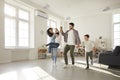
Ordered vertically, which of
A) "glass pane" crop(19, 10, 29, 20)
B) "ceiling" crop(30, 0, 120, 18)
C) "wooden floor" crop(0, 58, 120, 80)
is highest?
"ceiling" crop(30, 0, 120, 18)

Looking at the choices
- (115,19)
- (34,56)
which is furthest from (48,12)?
(115,19)

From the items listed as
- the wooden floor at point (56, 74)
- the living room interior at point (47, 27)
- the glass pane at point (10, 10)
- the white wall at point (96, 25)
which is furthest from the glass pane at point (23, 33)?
the white wall at point (96, 25)

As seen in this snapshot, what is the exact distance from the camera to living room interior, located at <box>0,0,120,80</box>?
5.57 m

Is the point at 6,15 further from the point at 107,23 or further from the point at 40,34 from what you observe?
the point at 107,23

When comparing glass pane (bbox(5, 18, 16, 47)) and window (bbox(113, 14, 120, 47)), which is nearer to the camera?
glass pane (bbox(5, 18, 16, 47))

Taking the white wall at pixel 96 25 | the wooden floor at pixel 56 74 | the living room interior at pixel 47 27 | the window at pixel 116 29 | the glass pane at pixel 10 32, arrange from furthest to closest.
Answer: the white wall at pixel 96 25 < the window at pixel 116 29 < the glass pane at pixel 10 32 < the living room interior at pixel 47 27 < the wooden floor at pixel 56 74

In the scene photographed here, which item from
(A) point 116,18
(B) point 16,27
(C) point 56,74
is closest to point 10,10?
(B) point 16,27

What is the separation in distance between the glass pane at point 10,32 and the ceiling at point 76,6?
5.44 ft

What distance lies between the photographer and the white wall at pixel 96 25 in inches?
394

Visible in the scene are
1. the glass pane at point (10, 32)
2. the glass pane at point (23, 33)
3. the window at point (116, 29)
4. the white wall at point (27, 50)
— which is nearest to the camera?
the white wall at point (27, 50)

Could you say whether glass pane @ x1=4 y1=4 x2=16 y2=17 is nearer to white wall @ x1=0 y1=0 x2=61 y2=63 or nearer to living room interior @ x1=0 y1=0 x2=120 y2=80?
Answer: living room interior @ x1=0 y1=0 x2=120 y2=80

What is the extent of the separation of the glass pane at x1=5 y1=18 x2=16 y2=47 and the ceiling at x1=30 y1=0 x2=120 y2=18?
1658 millimetres

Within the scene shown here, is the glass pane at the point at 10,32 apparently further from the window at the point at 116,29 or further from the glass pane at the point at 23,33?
the window at the point at 116,29

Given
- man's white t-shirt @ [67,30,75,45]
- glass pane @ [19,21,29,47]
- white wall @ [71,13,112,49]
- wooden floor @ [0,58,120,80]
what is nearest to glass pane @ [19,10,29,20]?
glass pane @ [19,21,29,47]
